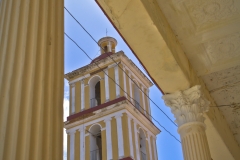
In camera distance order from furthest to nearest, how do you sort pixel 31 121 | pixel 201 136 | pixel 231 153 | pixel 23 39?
pixel 231 153 → pixel 201 136 → pixel 23 39 → pixel 31 121

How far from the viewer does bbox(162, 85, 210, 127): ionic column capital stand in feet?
19.1

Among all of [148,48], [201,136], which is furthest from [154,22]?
[201,136]

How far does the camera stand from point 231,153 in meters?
7.35

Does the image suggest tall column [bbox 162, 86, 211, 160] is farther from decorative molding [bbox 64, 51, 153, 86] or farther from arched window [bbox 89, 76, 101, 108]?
arched window [bbox 89, 76, 101, 108]

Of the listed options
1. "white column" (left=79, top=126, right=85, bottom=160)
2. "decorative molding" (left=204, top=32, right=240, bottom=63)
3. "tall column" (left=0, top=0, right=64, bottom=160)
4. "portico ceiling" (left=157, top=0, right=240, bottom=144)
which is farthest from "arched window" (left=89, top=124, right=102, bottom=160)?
"tall column" (left=0, top=0, right=64, bottom=160)

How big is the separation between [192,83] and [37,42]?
4.09m

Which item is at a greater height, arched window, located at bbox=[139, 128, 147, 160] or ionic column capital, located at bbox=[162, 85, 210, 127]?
arched window, located at bbox=[139, 128, 147, 160]

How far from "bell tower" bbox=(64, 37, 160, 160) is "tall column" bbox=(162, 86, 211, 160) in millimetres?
14841

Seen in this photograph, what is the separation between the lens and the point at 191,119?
5.77 metres

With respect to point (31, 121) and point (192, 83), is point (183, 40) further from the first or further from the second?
point (31, 121)

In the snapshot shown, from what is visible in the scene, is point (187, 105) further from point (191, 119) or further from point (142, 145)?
point (142, 145)

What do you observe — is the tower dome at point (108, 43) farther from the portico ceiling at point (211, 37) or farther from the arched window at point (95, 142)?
the portico ceiling at point (211, 37)

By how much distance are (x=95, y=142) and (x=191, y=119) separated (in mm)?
17819

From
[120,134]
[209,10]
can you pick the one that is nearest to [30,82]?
[209,10]
